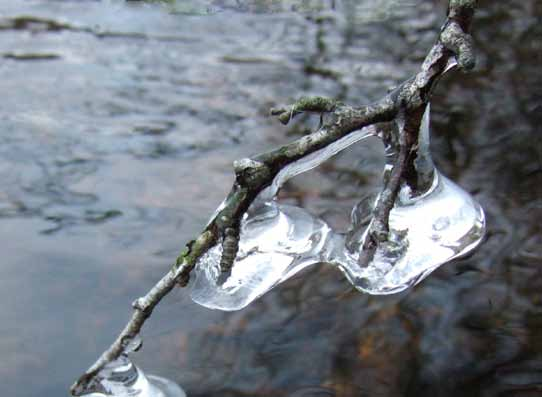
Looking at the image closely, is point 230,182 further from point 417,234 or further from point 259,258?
point 417,234

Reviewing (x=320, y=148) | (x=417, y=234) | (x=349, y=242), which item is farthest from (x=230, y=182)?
(x=320, y=148)

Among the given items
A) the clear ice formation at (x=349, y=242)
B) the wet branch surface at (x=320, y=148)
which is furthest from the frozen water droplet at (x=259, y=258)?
the wet branch surface at (x=320, y=148)

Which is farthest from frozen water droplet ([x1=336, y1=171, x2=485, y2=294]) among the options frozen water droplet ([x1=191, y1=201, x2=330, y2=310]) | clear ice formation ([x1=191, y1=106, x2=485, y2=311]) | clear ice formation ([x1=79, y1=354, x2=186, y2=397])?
clear ice formation ([x1=79, y1=354, x2=186, y2=397])

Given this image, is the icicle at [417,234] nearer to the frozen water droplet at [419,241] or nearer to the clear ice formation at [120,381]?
the frozen water droplet at [419,241]

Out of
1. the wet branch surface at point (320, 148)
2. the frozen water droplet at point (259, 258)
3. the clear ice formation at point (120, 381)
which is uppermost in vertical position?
the wet branch surface at point (320, 148)

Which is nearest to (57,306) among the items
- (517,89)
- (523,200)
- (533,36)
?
(523,200)

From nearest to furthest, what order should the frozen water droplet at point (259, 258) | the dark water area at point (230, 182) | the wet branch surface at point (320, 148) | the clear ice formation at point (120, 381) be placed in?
the wet branch surface at point (320, 148) → the clear ice formation at point (120, 381) → the frozen water droplet at point (259, 258) → the dark water area at point (230, 182)
